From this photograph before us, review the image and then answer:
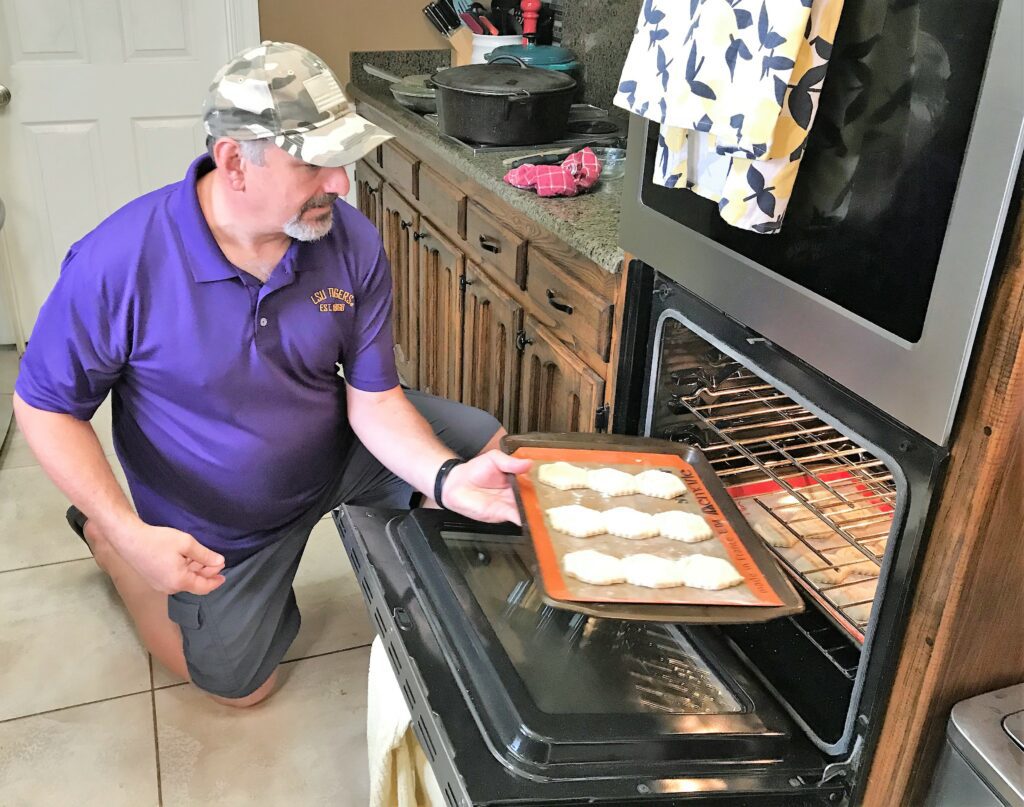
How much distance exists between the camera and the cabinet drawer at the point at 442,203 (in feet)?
7.22

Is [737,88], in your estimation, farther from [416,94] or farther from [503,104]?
[416,94]

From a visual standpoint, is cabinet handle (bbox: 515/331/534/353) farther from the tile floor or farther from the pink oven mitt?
the tile floor

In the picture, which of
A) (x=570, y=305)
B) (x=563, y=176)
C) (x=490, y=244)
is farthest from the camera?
(x=490, y=244)

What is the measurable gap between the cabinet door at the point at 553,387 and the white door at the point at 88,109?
1.91 m

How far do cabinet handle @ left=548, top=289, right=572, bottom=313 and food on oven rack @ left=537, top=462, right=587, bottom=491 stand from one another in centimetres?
51

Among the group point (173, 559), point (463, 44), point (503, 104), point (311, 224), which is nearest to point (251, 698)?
point (173, 559)

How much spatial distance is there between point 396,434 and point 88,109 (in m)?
2.18

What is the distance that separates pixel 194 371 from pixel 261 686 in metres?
0.68

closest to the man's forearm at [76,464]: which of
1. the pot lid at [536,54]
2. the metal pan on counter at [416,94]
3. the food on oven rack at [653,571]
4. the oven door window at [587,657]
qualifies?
the oven door window at [587,657]

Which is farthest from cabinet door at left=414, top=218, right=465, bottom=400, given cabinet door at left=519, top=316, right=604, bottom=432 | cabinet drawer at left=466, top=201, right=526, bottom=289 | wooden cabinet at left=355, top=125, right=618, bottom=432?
cabinet door at left=519, top=316, right=604, bottom=432

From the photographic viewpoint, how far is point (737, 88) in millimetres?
850

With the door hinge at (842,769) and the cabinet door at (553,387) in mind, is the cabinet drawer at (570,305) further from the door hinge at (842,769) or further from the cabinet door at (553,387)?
the door hinge at (842,769)

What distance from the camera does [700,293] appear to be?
1.07 m

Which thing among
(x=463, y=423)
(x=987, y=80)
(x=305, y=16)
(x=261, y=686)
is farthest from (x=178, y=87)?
(x=987, y=80)
